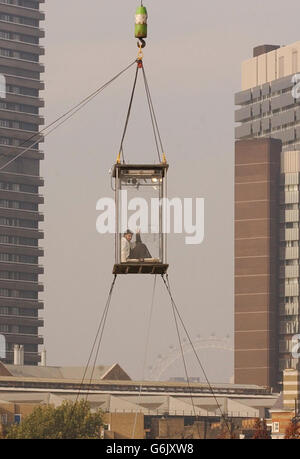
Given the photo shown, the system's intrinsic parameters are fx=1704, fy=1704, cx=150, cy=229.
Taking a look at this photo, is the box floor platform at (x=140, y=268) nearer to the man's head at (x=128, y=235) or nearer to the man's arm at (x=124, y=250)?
the man's arm at (x=124, y=250)

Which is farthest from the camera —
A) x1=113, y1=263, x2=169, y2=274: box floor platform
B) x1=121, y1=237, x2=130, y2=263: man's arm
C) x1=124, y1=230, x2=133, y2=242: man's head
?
x1=124, y1=230, x2=133, y2=242: man's head

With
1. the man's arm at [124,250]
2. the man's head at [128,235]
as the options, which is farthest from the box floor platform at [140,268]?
the man's head at [128,235]

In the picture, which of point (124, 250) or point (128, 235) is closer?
point (124, 250)

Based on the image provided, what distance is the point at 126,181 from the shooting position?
233ft

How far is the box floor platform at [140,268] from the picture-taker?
6931 cm

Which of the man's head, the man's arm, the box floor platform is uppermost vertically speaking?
the man's head

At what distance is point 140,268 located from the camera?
69.8 meters

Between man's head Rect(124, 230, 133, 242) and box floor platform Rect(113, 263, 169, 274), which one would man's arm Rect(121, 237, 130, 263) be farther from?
box floor platform Rect(113, 263, 169, 274)

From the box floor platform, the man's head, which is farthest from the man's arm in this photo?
the box floor platform

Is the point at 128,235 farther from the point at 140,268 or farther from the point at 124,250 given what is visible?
the point at 140,268

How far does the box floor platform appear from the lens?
69312 millimetres

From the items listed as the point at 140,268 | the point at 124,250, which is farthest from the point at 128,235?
the point at 140,268

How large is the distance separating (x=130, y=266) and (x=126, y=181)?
12.3 feet
